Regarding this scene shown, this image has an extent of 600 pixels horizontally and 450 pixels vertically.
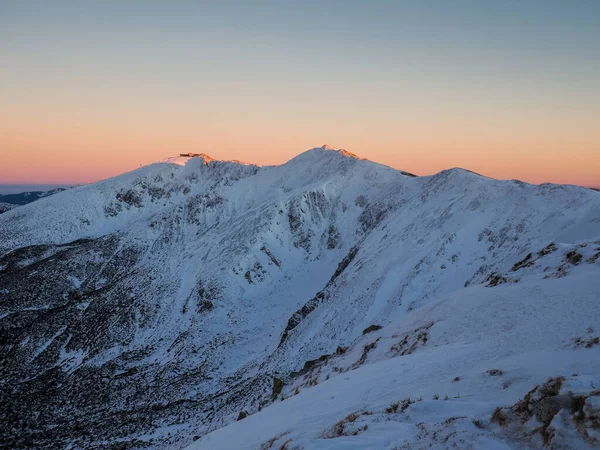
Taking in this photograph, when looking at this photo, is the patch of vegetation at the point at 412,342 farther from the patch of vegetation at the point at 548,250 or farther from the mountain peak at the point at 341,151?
the mountain peak at the point at 341,151

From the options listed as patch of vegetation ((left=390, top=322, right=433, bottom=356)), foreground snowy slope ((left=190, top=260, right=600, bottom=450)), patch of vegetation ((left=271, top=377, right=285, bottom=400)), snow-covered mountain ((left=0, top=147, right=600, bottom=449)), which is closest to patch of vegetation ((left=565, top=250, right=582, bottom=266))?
snow-covered mountain ((left=0, top=147, right=600, bottom=449))

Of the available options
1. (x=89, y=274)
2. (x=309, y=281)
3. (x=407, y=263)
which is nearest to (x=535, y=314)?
(x=407, y=263)

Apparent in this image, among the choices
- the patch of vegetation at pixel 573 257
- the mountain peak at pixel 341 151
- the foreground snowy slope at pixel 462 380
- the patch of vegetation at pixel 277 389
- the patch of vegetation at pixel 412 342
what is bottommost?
the patch of vegetation at pixel 277 389

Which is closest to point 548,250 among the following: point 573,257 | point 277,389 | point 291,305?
point 573,257

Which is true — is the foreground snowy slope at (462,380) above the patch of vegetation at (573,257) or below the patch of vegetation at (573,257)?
below

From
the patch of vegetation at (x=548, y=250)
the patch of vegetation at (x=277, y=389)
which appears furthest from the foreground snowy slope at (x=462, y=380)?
the patch of vegetation at (x=548, y=250)

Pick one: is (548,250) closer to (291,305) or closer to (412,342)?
(412,342)

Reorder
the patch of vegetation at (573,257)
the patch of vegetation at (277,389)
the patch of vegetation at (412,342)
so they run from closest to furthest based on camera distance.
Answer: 1. the patch of vegetation at (412,342)
2. the patch of vegetation at (573,257)
3. the patch of vegetation at (277,389)

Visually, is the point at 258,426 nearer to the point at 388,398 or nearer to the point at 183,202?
the point at 388,398

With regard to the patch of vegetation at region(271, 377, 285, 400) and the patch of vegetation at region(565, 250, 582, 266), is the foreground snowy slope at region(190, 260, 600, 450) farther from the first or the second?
the patch of vegetation at region(271, 377, 285, 400)
